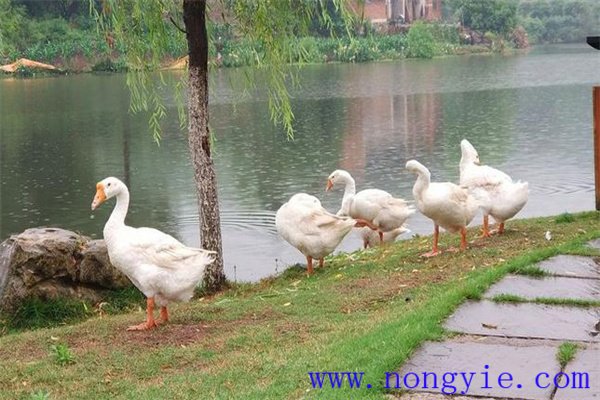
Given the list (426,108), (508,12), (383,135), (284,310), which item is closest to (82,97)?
(426,108)

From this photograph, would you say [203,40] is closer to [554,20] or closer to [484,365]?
[484,365]

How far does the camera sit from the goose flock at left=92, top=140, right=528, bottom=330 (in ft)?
28.2

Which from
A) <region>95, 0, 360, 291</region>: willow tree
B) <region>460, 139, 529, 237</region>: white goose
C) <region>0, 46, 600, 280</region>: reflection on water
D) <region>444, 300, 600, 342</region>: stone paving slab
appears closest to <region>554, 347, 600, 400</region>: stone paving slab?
<region>444, 300, 600, 342</region>: stone paving slab

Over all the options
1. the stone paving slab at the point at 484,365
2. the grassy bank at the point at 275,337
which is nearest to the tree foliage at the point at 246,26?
the grassy bank at the point at 275,337

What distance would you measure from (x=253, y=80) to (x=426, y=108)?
28439mm

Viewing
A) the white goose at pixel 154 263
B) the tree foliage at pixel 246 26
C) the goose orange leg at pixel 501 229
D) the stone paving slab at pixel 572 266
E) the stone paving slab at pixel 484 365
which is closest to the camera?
the stone paving slab at pixel 484 365

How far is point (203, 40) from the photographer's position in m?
10.7

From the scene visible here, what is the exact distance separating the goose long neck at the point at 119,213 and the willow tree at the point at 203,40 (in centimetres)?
158

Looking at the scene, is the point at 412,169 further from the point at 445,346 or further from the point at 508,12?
the point at 508,12

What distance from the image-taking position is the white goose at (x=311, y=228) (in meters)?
11.2

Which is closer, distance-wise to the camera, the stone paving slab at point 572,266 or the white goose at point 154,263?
the stone paving slab at point 572,266

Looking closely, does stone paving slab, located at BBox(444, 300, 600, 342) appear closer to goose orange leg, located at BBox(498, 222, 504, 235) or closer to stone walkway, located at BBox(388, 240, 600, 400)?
stone walkway, located at BBox(388, 240, 600, 400)

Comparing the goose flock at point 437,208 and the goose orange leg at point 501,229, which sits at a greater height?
the goose flock at point 437,208

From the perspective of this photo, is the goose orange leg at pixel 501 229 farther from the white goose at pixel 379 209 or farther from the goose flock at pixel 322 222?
the white goose at pixel 379 209
